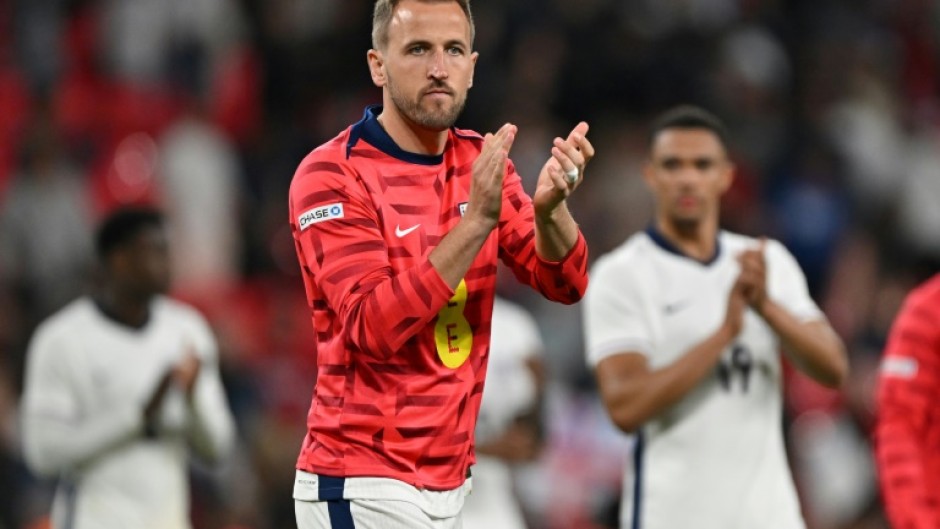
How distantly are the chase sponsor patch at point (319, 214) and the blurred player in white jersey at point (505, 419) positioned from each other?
10.5 feet

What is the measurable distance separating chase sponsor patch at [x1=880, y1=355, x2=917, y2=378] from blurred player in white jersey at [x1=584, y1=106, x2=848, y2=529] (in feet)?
0.97

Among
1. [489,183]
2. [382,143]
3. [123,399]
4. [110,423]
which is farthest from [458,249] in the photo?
[123,399]

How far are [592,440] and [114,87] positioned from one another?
14.8 ft

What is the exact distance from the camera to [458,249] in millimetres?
4098

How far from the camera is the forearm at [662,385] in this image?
601cm

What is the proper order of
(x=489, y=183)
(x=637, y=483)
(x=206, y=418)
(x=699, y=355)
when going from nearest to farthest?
(x=489, y=183) < (x=699, y=355) < (x=637, y=483) < (x=206, y=418)

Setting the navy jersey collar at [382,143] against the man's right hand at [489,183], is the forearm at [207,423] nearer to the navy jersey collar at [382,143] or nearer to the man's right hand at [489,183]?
the navy jersey collar at [382,143]

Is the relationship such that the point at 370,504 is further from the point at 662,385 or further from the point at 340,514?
the point at 662,385

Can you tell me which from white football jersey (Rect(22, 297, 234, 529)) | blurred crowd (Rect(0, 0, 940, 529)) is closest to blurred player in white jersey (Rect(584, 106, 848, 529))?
white football jersey (Rect(22, 297, 234, 529))

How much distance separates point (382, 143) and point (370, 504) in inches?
35.6

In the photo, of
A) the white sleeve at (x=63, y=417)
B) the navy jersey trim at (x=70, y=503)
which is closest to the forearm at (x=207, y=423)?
the white sleeve at (x=63, y=417)

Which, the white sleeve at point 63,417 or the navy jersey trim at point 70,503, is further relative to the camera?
the navy jersey trim at point 70,503

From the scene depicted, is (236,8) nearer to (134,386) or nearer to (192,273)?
(192,273)

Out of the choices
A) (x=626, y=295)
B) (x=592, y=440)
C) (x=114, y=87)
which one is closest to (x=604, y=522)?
(x=592, y=440)
